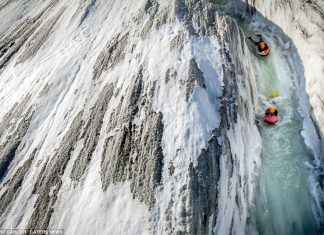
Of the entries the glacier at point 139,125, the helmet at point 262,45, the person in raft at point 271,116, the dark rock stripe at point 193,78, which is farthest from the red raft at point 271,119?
the helmet at point 262,45

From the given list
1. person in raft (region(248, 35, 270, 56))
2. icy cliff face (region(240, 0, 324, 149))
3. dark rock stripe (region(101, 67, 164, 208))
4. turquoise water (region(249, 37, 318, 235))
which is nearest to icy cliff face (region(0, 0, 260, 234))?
dark rock stripe (region(101, 67, 164, 208))

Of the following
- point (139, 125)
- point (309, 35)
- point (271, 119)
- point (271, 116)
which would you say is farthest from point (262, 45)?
point (139, 125)

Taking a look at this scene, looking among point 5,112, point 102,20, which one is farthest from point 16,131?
point 102,20

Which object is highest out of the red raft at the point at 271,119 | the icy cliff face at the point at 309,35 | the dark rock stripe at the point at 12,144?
the dark rock stripe at the point at 12,144

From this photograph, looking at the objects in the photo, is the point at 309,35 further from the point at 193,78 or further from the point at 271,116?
the point at 193,78

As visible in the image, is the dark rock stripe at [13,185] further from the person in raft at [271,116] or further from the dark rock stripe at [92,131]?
the person in raft at [271,116]

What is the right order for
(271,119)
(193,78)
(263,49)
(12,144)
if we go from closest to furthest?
(193,78) < (12,144) < (271,119) < (263,49)

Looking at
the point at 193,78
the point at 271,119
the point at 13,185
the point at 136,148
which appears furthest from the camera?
the point at 271,119
